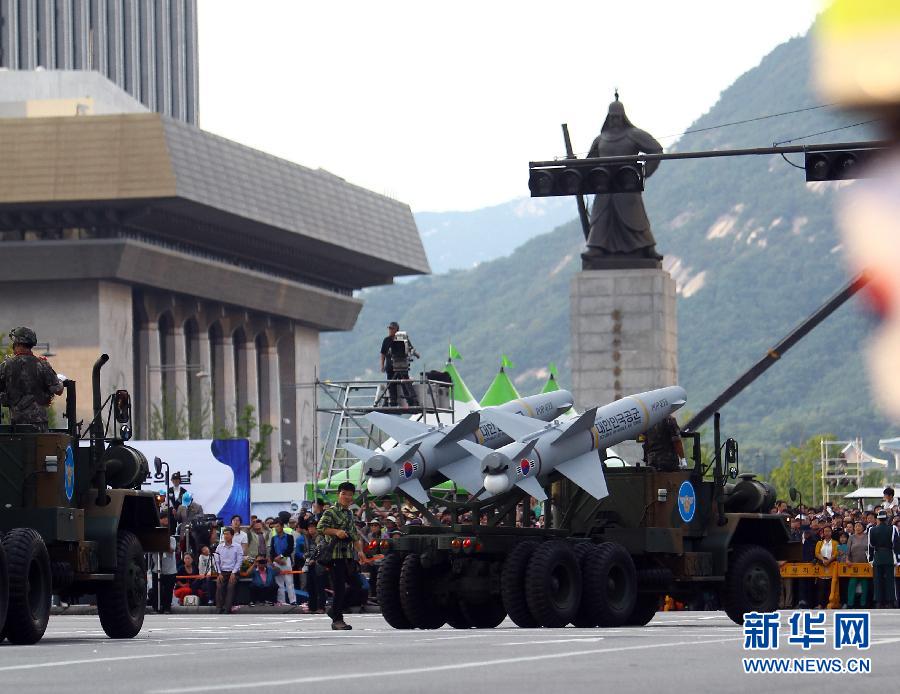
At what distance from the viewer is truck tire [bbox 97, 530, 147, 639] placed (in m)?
23.1

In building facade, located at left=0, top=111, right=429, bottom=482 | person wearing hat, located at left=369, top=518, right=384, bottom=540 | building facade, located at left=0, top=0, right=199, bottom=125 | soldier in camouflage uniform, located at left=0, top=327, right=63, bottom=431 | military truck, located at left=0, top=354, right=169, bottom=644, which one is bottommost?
person wearing hat, located at left=369, top=518, right=384, bottom=540

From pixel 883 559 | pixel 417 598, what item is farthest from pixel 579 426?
pixel 883 559

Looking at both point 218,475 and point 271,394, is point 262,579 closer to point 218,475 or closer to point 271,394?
point 218,475

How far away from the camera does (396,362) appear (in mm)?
55094

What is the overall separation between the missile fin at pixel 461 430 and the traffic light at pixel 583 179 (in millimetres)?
7384

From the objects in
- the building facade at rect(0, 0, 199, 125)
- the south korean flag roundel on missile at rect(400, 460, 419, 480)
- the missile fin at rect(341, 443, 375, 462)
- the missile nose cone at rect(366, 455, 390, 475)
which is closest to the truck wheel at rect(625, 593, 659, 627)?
the south korean flag roundel on missile at rect(400, 460, 419, 480)

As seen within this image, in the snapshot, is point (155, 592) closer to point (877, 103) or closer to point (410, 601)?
point (410, 601)

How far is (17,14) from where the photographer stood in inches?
5546

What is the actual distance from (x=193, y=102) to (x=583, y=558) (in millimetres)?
140371

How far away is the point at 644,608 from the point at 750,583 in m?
1.36

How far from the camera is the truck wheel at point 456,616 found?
26922 millimetres

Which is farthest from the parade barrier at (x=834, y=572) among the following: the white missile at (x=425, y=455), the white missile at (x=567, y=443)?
the white missile at (x=425, y=455)

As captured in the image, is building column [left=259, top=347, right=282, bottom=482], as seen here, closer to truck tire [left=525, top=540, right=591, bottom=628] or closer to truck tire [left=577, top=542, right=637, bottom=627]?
truck tire [left=577, top=542, right=637, bottom=627]

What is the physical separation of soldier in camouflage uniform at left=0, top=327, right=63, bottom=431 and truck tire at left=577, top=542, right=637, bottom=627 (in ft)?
22.4
